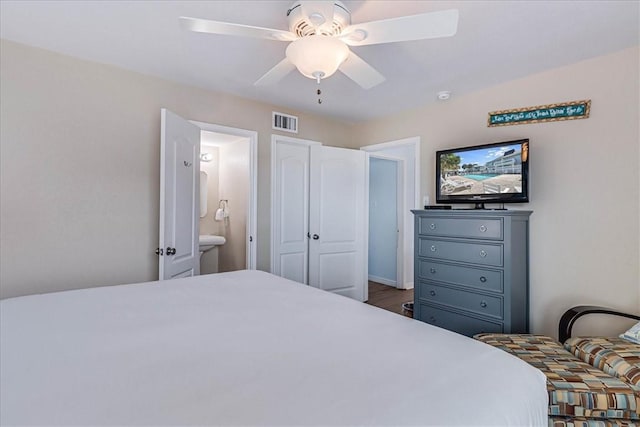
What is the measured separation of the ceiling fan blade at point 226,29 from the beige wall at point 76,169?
5.23ft

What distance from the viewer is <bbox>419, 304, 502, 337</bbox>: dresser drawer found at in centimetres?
250

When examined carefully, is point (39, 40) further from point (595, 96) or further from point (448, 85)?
point (595, 96)

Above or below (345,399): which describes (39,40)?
above

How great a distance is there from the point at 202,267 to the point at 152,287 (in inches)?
109

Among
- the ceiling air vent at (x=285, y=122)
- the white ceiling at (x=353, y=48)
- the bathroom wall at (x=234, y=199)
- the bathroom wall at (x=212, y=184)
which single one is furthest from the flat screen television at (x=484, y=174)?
the bathroom wall at (x=212, y=184)

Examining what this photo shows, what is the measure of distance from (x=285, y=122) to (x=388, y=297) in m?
2.76

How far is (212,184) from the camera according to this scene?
462cm

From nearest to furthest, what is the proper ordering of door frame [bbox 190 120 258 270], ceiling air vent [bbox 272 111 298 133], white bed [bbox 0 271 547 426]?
white bed [bbox 0 271 547 426] → door frame [bbox 190 120 258 270] → ceiling air vent [bbox 272 111 298 133]

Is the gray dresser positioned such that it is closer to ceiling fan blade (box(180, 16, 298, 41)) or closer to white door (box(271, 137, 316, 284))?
white door (box(271, 137, 316, 284))

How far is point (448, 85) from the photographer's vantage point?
2.85m

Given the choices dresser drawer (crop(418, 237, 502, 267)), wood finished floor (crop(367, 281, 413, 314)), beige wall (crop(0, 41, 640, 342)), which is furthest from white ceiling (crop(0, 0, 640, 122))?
wood finished floor (crop(367, 281, 413, 314))

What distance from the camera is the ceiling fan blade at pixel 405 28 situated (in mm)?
1289

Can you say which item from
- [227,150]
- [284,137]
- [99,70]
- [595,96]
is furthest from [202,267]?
[595,96]

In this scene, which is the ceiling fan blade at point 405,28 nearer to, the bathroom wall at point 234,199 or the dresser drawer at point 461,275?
the dresser drawer at point 461,275
